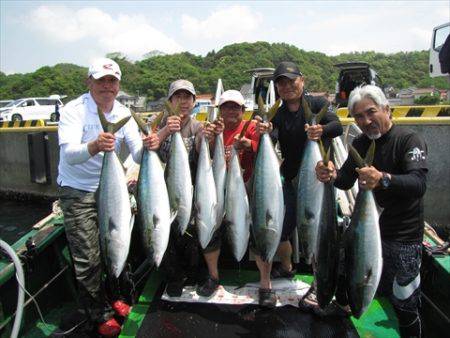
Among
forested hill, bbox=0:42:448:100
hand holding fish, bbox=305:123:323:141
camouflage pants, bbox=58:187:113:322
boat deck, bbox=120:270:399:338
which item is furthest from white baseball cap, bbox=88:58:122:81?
forested hill, bbox=0:42:448:100

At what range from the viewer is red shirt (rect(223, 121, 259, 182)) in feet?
11.0

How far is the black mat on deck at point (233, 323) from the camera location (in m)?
3.04

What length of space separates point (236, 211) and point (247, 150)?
0.61m

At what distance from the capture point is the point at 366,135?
2643 mm

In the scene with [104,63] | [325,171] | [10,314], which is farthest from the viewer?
[10,314]

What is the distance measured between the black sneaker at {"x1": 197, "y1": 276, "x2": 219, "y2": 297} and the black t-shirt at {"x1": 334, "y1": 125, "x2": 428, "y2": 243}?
67.3 inches

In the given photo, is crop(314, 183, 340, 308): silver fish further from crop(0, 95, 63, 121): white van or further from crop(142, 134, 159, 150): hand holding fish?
crop(0, 95, 63, 121): white van

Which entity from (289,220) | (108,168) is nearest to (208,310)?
(289,220)

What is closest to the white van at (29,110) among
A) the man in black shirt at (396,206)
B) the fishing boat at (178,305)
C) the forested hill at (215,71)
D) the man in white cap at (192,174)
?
the fishing boat at (178,305)

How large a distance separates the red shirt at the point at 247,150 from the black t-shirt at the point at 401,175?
1.02 metres

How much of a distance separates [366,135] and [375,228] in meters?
0.68

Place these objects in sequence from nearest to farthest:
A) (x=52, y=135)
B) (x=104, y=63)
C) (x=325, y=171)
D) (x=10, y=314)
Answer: (x=325, y=171)
(x=104, y=63)
(x=10, y=314)
(x=52, y=135)

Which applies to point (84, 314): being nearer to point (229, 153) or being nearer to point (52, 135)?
point (229, 153)

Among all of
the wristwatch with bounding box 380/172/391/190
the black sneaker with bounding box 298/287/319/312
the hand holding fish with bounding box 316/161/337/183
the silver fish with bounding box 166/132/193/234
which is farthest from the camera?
the black sneaker with bounding box 298/287/319/312
